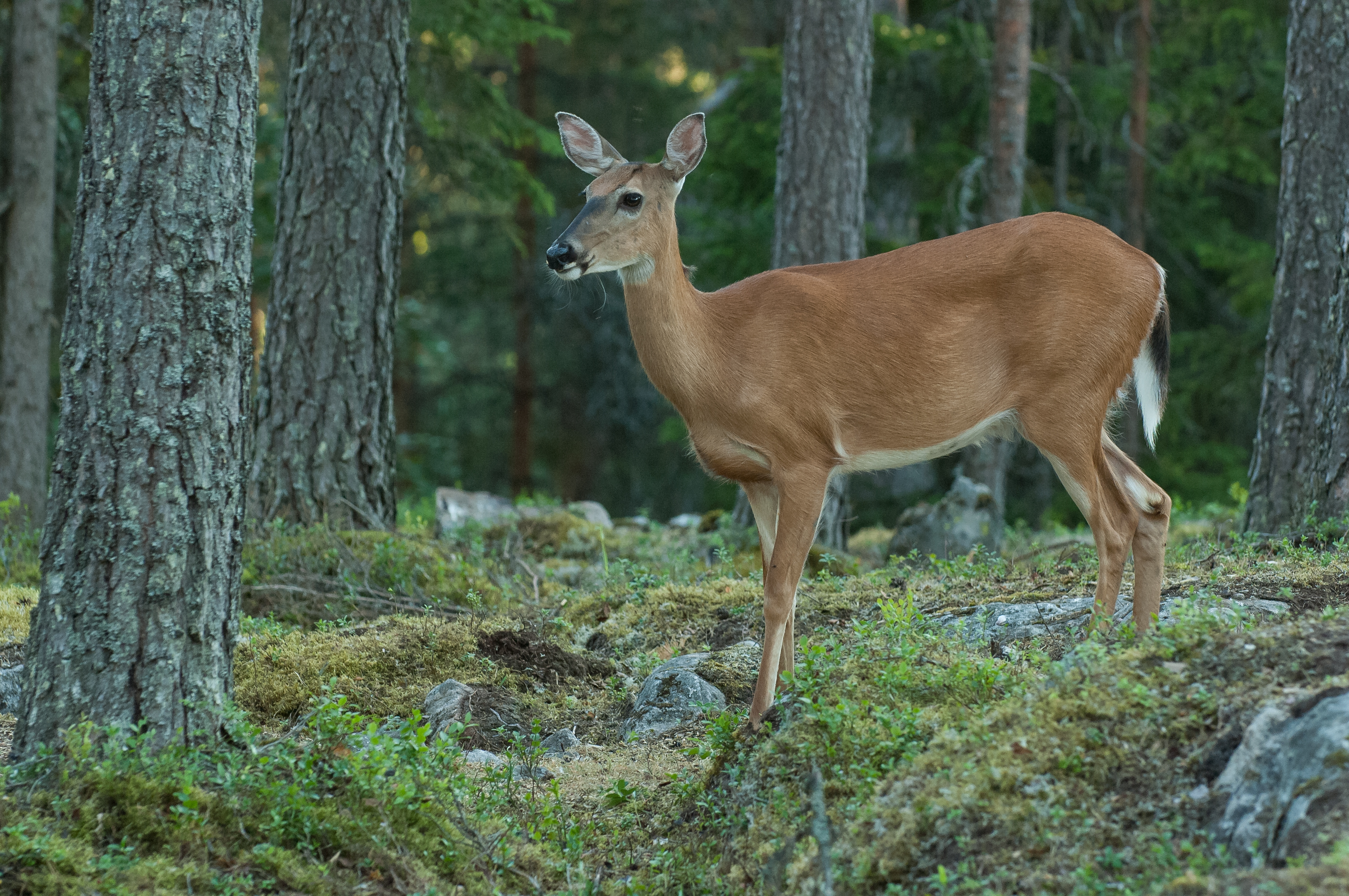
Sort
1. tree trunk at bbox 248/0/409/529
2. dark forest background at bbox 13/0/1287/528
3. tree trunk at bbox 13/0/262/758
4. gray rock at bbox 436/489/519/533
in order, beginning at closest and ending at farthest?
tree trunk at bbox 13/0/262/758 < tree trunk at bbox 248/0/409/529 < gray rock at bbox 436/489/519/533 < dark forest background at bbox 13/0/1287/528

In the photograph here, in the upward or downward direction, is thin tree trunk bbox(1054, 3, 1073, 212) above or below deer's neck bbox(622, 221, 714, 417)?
above

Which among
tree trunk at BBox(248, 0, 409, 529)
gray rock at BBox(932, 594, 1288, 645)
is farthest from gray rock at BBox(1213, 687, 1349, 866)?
tree trunk at BBox(248, 0, 409, 529)

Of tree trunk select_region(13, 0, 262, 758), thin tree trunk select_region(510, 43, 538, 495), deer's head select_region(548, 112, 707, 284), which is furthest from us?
thin tree trunk select_region(510, 43, 538, 495)

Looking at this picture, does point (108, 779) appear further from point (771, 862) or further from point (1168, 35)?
point (1168, 35)

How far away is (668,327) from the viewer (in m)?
5.20

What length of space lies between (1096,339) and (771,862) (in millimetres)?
2790

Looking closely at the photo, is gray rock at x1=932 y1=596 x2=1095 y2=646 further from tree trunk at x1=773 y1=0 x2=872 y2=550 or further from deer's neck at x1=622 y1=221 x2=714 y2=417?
tree trunk at x1=773 y1=0 x2=872 y2=550

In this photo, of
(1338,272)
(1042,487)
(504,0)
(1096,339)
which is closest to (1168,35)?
(1042,487)

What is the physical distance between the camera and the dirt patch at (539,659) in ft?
19.0

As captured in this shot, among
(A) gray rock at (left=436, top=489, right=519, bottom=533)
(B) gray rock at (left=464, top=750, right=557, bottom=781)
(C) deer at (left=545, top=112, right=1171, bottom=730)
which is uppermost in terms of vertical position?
(C) deer at (left=545, top=112, right=1171, bottom=730)

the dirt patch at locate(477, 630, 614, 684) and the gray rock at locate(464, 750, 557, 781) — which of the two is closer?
the gray rock at locate(464, 750, 557, 781)

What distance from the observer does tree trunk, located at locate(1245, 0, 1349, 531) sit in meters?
6.83

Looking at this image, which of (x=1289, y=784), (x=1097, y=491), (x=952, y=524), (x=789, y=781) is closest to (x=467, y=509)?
(x=952, y=524)

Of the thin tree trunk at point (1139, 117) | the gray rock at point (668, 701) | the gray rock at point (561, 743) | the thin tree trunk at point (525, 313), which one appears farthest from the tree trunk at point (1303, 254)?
the thin tree trunk at point (525, 313)
